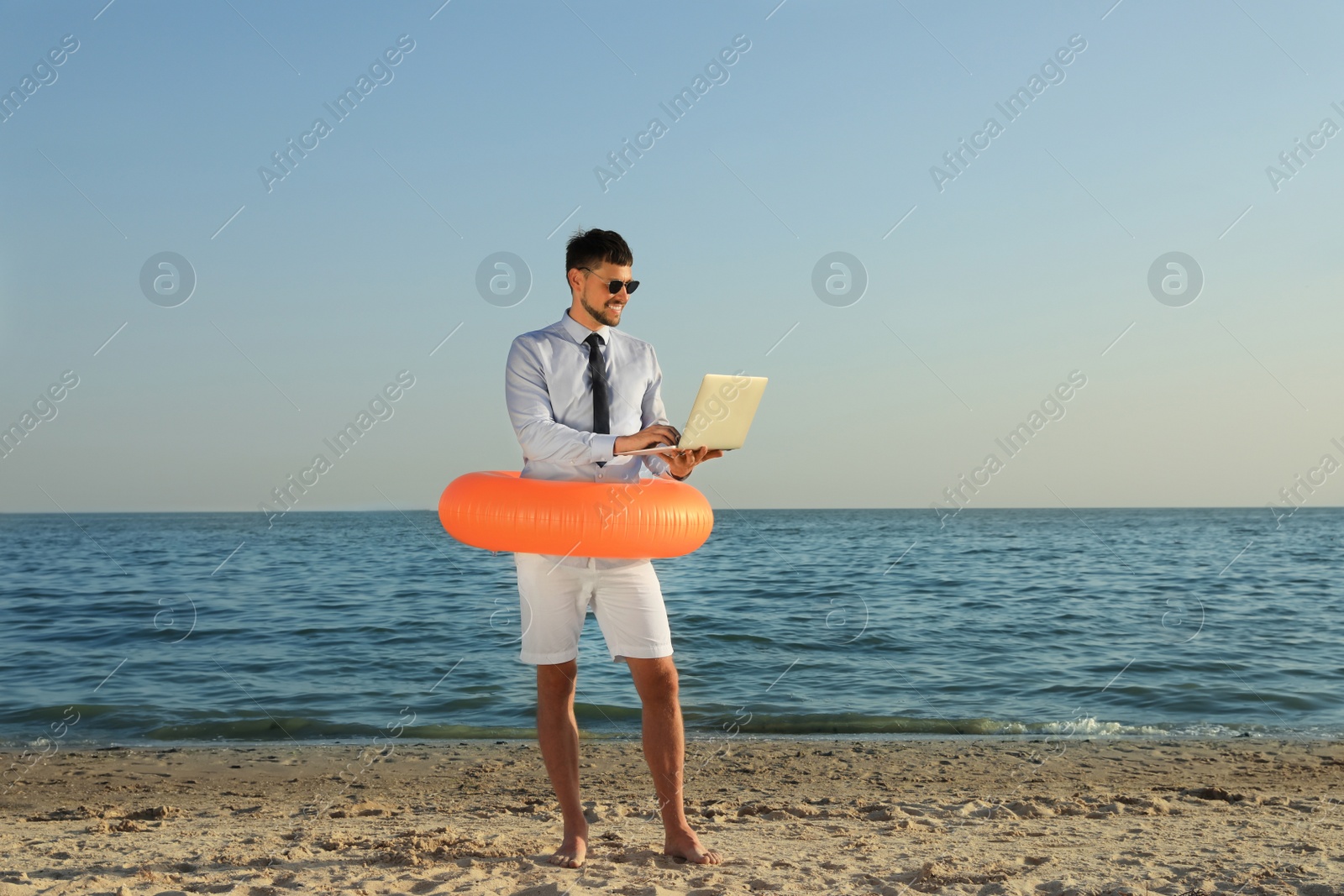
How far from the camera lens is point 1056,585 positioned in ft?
50.0

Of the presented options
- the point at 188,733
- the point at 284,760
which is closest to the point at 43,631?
the point at 188,733

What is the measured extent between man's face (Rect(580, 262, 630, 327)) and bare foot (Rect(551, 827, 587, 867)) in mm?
1804

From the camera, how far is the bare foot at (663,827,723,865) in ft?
10.6

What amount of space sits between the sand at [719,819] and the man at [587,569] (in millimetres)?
310

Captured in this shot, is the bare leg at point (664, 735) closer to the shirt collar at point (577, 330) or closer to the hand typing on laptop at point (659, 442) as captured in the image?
the hand typing on laptop at point (659, 442)

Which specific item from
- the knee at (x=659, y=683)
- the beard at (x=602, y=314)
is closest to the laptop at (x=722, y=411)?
the beard at (x=602, y=314)

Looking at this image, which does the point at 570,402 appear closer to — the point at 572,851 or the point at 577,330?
the point at 577,330

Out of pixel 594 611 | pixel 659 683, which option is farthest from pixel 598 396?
pixel 659 683

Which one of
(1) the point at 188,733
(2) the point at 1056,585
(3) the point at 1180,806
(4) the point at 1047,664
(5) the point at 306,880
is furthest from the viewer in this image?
(2) the point at 1056,585

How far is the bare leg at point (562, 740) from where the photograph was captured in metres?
3.27

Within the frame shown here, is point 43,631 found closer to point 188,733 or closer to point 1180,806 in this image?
point 188,733

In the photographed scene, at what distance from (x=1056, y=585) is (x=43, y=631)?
14.2m

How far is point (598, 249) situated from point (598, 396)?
50 cm

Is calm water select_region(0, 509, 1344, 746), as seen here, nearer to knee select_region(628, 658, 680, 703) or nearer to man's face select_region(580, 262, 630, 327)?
Result: knee select_region(628, 658, 680, 703)
